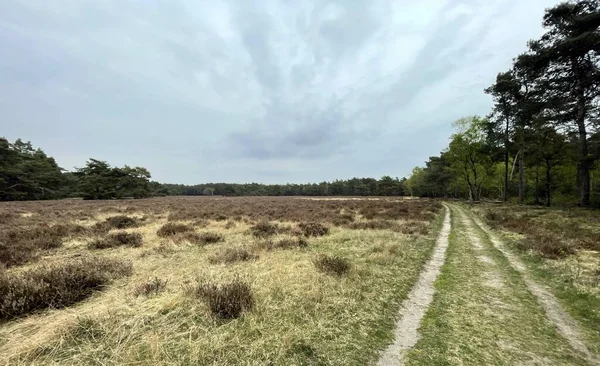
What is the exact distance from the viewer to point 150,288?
17.3ft

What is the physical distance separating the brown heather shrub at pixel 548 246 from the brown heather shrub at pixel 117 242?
1528 centimetres

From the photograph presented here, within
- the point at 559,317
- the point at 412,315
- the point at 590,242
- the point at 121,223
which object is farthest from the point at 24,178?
the point at 590,242

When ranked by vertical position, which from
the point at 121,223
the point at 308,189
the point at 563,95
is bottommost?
the point at 121,223

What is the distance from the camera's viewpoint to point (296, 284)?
5637mm

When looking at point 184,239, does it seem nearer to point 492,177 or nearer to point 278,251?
point 278,251

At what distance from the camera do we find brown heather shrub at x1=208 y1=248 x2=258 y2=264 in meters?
7.78

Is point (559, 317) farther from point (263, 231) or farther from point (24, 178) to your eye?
point (24, 178)

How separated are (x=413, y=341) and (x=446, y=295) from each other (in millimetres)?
2456

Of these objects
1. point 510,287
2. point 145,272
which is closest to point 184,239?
point 145,272

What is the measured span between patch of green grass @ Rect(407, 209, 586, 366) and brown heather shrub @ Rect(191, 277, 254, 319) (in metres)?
2.73

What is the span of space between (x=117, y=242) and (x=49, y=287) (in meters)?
5.98

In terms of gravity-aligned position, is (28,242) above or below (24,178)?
below

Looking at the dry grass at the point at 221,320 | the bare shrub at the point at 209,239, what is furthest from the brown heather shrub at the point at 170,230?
the dry grass at the point at 221,320

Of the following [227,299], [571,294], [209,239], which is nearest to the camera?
[227,299]
